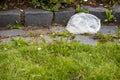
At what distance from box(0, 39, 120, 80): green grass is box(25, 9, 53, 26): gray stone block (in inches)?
21.7

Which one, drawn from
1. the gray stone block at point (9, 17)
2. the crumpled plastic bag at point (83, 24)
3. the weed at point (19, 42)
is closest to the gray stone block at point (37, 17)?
the gray stone block at point (9, 17)

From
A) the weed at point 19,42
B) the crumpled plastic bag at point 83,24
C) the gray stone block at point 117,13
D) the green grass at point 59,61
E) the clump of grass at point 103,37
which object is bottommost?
the green grass at point 59,61

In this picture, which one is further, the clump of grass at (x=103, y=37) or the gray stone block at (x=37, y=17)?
the gray stone block at (x=37, y=17)

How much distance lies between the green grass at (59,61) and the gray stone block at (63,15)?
2.23 ft

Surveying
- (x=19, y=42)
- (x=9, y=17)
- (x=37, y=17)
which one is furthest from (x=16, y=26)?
(x=19, y=42)

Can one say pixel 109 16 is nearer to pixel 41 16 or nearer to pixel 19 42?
pixel 41 16

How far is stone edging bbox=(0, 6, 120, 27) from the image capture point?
14.0ft

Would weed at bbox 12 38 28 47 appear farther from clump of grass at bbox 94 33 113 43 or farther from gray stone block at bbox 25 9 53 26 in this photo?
clump of grass at bbox 94 33 113 43

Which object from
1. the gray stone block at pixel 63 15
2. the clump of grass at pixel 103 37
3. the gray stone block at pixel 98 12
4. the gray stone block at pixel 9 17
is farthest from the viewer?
the gray stone block at pixel 98 12

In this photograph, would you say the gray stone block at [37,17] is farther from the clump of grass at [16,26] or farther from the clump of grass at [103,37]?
the clump of grass at [103,37]

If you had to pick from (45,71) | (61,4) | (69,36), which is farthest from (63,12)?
(45,71)

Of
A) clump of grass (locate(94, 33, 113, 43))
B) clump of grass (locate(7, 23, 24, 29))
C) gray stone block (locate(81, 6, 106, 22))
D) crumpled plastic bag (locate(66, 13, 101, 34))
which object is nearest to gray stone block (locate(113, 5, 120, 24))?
gray stone block (locate(81, 6, 106, 22))

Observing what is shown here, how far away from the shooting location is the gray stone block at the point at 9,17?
13.9 ft

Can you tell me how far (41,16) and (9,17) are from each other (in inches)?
16.9
